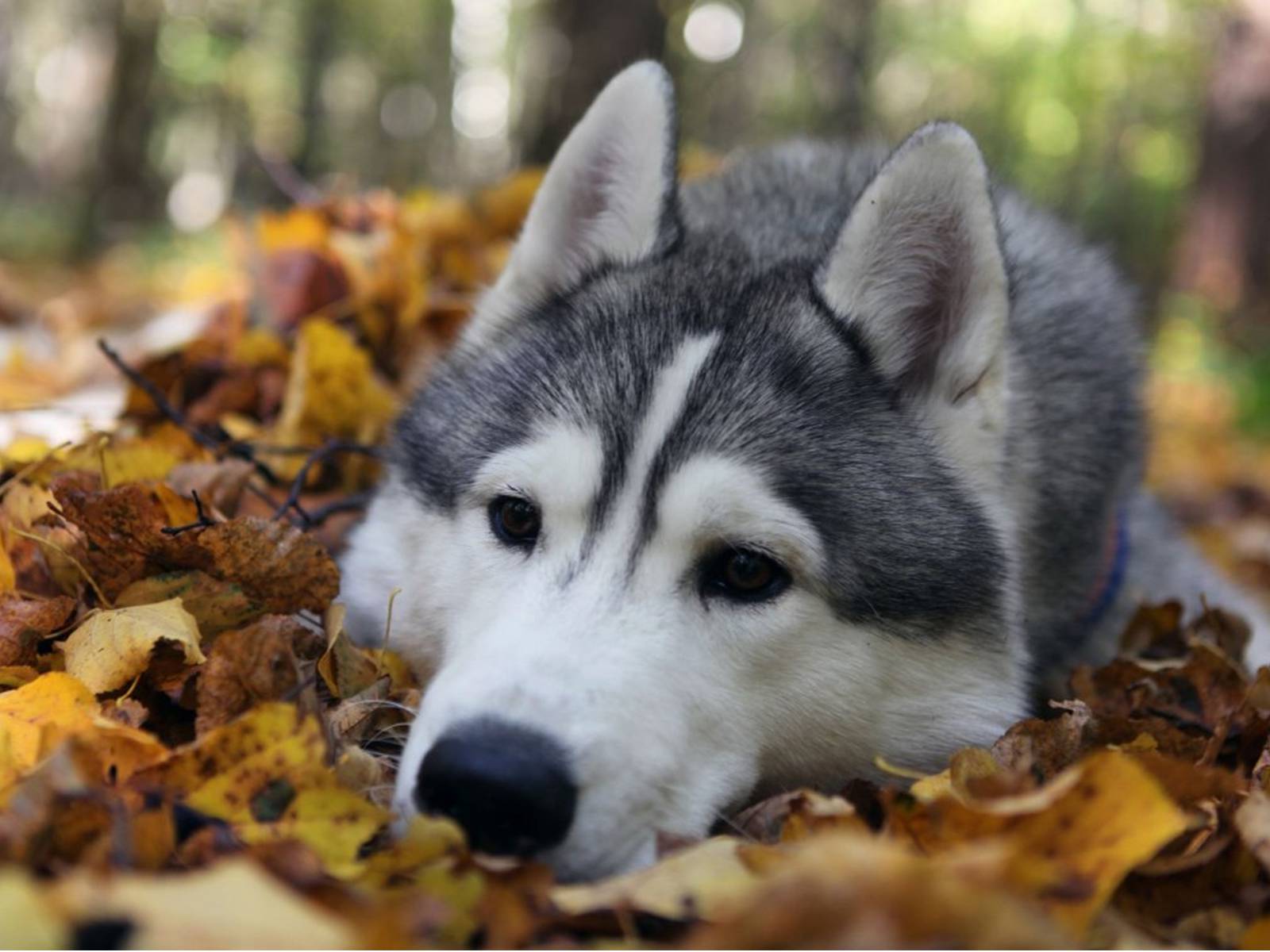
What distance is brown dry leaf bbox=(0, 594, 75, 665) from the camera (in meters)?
2.33

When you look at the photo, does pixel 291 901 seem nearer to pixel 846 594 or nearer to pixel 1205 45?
pixel 846 594

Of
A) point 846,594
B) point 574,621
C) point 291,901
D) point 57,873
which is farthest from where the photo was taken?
point 846,594

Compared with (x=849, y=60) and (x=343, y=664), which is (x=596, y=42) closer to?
(x=343, y=664)

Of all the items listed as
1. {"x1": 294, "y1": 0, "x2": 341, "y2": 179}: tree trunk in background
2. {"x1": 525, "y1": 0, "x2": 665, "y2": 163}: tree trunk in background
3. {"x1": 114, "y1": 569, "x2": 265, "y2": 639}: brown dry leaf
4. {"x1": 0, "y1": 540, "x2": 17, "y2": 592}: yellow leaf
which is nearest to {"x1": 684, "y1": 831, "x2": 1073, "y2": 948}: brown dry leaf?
{"x1": 114, "y1": 569, "x2": 265, "y2": 639}: brown dry leaf

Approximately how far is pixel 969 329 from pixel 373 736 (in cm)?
155

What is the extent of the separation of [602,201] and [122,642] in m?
1.57

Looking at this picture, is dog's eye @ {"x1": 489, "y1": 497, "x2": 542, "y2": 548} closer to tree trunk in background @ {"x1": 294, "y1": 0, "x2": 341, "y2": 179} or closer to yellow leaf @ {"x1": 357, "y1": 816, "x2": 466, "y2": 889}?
yellow leaf @ {"x1": 357, "y1": 816, "x2": 466, "y2": 889}

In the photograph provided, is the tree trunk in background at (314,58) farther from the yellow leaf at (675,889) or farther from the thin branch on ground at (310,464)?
the yellow leaf at (675,889)

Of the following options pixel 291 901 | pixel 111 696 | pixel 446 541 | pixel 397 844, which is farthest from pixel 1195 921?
pixel 111 696

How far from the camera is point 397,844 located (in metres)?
1.81

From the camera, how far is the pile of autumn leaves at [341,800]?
136cm

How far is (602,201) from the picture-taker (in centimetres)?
305

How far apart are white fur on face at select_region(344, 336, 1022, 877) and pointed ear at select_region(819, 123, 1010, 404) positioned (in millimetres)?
Result: 397

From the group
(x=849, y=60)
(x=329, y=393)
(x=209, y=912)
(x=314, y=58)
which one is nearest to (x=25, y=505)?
(x=329, y=393)
